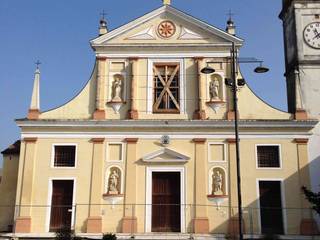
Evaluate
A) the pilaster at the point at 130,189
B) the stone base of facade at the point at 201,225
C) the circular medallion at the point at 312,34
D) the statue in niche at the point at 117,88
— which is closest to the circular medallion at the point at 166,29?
the statue in niche at the point at 117,88

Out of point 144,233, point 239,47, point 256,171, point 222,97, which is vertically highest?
point 239,47

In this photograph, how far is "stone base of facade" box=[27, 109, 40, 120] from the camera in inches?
919

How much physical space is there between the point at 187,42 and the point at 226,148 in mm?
5969

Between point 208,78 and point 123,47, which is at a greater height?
point 123,47

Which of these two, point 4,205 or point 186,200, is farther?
point 4,205

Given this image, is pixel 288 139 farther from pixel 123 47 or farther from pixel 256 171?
pixel 123 47

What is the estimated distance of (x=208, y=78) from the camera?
2398 cm

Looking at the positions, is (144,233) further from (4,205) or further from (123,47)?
(123,47)

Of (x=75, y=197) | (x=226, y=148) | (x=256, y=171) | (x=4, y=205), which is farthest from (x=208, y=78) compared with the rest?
(x=4, y=205)

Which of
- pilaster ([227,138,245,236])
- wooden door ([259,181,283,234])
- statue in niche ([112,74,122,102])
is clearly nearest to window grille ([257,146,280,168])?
wooden door ([259,181,283,234])

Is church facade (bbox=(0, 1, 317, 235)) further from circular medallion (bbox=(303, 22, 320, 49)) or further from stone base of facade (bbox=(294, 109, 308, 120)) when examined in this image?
circular medallion (bbox=(303, 22, 320, 49))

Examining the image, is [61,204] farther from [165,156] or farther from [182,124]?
[182,124]

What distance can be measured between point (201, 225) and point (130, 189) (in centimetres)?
378

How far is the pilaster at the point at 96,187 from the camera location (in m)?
21.9
